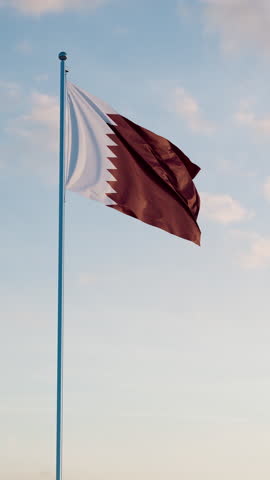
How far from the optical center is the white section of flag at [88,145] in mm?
26562

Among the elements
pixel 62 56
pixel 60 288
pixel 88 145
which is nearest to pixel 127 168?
pixel 88 145

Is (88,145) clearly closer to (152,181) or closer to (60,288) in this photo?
(152,181)

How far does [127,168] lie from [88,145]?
61.3 inches

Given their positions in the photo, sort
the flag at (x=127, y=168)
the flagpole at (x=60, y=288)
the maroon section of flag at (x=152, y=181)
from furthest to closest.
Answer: the maroon section of flag at (x=152, y=181) → the flag at (x=127, y=168) → the flagpole at (x=60, y=288)

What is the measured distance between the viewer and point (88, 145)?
2731cm

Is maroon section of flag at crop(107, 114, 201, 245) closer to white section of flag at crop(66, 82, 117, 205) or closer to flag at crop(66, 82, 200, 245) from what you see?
flag at crop(66, 82, 200, 245)

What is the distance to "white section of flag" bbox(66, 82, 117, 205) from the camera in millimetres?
26562

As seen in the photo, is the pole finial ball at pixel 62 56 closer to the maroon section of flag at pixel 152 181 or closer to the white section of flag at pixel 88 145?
the white section of flag at pixel 88 145

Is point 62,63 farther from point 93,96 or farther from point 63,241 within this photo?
point 63,241

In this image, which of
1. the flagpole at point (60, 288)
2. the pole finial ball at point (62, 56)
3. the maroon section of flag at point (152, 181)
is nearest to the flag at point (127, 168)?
the maroon section of flag at point (152, 181)

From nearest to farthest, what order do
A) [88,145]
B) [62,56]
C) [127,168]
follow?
[88,145], [62,56], [127,168]

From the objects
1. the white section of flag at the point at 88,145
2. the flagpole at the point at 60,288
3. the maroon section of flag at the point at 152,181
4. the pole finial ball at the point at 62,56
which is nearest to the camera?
the flagpole at the point at 60,288

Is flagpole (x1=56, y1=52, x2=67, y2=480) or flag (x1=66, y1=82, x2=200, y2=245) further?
flag (x1=66, y1=82, x2=200, y2=245)

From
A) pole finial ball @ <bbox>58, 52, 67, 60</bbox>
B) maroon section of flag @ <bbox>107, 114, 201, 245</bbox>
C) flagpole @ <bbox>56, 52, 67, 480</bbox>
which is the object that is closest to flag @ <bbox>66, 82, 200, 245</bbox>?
maroon section of flag @ <bbox>107, 114, 201, 245</bbox>
